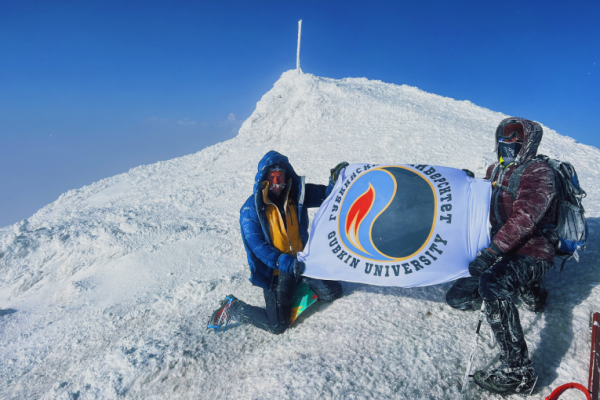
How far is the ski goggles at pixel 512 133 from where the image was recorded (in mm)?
2914

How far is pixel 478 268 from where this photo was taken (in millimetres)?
2520

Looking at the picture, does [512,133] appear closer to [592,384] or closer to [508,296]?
[508,296]

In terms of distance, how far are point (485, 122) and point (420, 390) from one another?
11.0 meters

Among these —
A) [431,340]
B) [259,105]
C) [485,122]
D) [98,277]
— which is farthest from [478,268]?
[259,105]

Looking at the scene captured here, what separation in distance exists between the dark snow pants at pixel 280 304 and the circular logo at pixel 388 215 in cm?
82

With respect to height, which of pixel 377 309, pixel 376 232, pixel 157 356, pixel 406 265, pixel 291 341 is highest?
pixel 376 232

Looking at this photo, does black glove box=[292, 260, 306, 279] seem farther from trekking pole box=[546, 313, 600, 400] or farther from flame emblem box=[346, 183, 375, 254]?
trekking pole box=[546, 313, 600, 400]

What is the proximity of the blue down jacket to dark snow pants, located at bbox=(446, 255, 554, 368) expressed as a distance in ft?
5.54

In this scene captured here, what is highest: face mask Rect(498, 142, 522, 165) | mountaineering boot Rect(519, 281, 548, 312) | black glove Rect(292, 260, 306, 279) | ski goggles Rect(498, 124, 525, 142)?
ski goggles Rect(498, 124, 525, 142)

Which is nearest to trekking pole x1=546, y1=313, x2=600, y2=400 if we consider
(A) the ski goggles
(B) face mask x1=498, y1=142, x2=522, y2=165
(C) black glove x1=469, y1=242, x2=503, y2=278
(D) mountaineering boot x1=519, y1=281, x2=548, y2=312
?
(D) mountaineering boot x1=519, y1=281, x2=548, y2=312

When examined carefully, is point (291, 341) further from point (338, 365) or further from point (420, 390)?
point (420, 390)

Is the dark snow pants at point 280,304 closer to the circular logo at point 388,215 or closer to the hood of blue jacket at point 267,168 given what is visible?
the circular logo at point 388,215

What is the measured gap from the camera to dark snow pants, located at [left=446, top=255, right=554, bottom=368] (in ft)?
7.40

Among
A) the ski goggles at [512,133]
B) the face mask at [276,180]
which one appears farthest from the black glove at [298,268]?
the ski goggles at [512,133]
